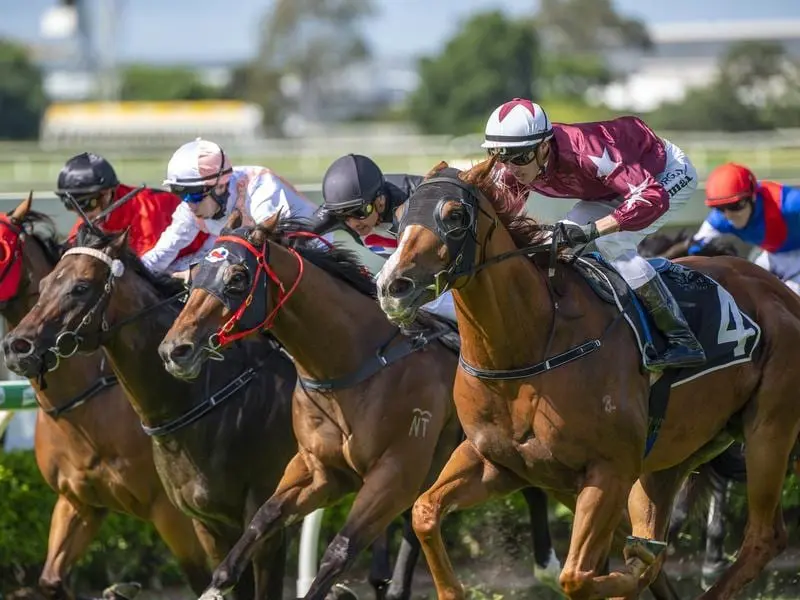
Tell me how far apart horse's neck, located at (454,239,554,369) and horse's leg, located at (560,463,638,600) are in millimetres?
420

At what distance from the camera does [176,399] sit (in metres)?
5.52

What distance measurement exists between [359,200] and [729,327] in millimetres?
1395

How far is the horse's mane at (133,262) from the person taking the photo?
5.53m

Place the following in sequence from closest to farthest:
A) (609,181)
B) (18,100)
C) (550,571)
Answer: (609,181)
(550,571)
(18,100)

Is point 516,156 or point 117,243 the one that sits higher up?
point 516,156

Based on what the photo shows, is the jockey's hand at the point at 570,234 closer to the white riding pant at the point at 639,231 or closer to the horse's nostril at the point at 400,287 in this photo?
the white riding pant at the point at 639,231

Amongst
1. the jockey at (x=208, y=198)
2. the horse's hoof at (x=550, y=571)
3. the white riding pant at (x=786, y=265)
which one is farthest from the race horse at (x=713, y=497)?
the jockey at (x=208, y=198)

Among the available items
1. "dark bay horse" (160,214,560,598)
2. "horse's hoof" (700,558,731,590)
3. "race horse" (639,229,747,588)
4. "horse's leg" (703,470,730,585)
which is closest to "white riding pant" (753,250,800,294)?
"race horse" (639,229,747,588)

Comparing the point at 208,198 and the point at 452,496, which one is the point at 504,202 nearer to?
the point at 452,496

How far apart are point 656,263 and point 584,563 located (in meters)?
1.24

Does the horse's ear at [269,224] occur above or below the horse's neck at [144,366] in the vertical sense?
above

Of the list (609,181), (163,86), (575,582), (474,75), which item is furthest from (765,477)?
(163,86)

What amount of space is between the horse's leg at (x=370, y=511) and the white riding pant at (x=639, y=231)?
3.25 ft

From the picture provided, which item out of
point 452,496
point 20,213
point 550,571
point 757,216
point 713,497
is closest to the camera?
point 452,496
